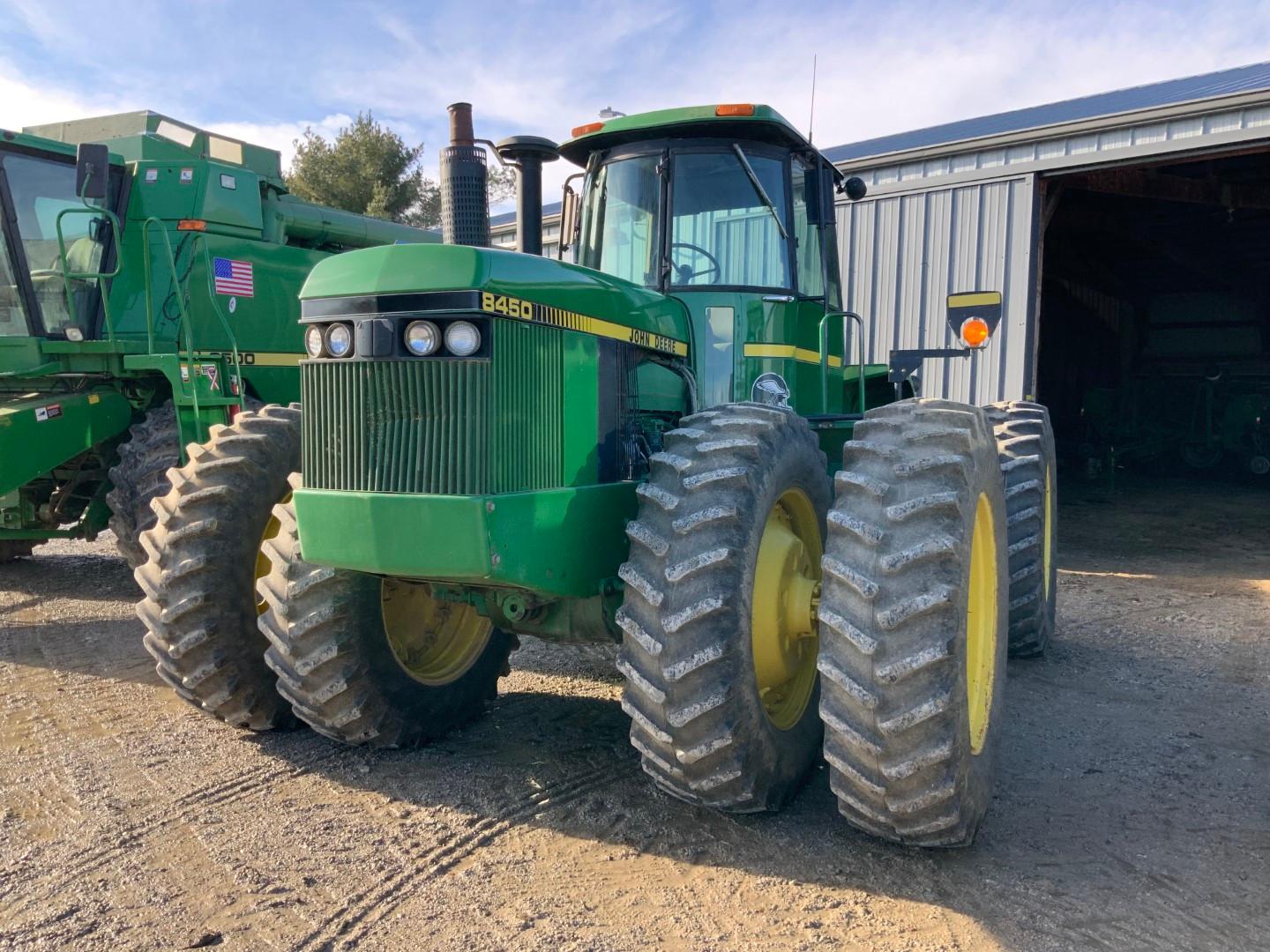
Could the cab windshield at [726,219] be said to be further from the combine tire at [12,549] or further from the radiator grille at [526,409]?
the combine tire at [12,549]

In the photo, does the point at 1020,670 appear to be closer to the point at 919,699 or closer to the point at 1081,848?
the point at 1081,848

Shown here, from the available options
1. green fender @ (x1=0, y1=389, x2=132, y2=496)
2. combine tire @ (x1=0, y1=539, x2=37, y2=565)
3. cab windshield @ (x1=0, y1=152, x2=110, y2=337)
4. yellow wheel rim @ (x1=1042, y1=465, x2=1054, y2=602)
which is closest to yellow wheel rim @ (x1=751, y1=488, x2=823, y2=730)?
yellow wheel rim @ (x1=1042, y1=465, x2=1054, y2=602)

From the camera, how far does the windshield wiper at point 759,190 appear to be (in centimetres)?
438

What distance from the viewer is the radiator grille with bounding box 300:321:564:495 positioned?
298 centimetres

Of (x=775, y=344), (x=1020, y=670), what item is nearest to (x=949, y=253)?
(x=1020, y=670)

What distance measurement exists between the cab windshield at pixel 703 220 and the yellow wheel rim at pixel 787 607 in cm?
129

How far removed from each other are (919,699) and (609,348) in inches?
64.7

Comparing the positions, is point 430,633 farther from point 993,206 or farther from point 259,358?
point 993,206

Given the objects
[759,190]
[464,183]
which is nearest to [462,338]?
[464,183]

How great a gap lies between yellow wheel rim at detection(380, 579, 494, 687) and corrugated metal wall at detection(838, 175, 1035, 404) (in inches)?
283

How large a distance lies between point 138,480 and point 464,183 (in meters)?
3.78

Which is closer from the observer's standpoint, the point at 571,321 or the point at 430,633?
the point at 571,321

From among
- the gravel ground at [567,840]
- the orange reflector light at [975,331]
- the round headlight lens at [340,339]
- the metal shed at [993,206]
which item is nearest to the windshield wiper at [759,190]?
the round headlight lens at [340,339]

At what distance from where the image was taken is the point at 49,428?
256 inches
